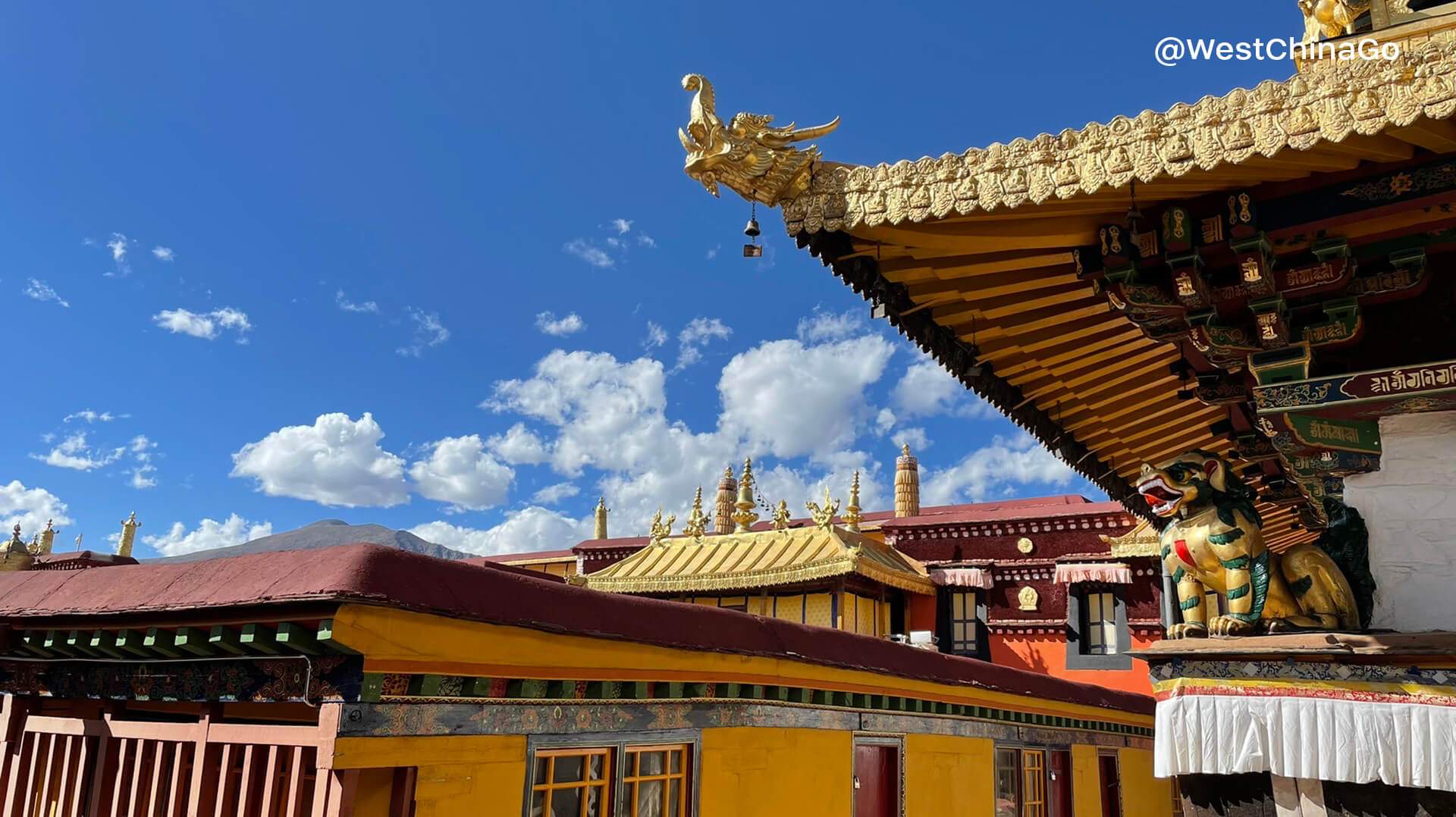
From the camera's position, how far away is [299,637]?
3.66 metres

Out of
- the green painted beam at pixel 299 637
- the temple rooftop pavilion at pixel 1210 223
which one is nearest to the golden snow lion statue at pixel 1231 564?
the temple rooftop pavilion at pixel 1210 223

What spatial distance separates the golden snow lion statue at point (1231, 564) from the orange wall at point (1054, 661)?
A: 12.2 metres

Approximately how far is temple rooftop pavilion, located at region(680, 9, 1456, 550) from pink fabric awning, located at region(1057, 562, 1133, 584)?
12.1 meters

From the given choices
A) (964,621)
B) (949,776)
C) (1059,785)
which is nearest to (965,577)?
(964,621)

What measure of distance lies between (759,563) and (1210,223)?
43.1ft

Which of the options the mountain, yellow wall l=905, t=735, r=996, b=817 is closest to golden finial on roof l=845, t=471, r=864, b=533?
yellow wall l=905, t=735, r=996, b=817

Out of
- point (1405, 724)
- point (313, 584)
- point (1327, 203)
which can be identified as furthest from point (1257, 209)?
point (313, 584)

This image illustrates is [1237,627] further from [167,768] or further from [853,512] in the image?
[853,512]

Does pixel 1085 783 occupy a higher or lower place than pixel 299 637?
lower

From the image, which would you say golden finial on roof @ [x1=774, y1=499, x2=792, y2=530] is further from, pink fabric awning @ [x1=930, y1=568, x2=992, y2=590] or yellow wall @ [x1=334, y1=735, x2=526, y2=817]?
yellow wall @ [x1=334, y1=735, x2=526, y2=817]

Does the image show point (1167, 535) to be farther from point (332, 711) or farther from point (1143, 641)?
point (1143, 641)

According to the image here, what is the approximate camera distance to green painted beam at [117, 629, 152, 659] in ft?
13.7

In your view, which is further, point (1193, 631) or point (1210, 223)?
point (1193, 631)

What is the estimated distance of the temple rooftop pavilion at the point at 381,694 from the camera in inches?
146
